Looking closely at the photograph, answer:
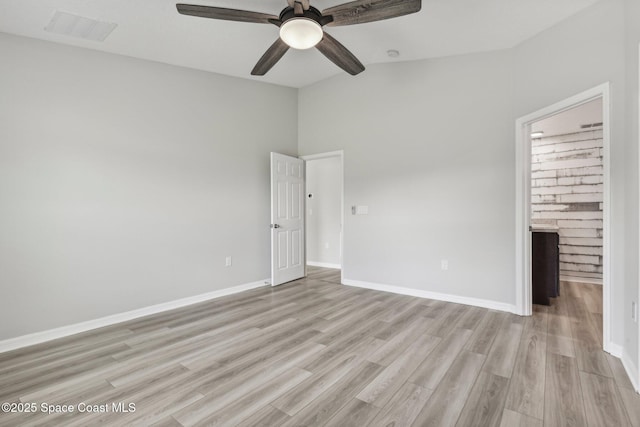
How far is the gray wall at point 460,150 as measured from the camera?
2.44 metres

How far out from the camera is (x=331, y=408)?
1.88 metres

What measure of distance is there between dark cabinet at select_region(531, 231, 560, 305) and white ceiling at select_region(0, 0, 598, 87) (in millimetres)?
2257

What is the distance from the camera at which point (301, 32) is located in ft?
7.66

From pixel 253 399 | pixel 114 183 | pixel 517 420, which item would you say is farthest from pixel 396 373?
pixel 114 183

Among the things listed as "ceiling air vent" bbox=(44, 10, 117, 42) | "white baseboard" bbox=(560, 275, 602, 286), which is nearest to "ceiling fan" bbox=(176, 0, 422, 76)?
"ceiling air vent" bbox=(44, 10, 117, 42)

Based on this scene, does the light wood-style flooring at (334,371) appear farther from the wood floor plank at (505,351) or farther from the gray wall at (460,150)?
the gray wall at (460,150)

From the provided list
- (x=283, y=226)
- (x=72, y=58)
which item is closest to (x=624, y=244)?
(x=283, y=226)

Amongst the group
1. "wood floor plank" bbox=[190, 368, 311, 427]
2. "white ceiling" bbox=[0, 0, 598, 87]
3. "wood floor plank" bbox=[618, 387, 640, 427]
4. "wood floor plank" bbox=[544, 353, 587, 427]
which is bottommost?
"wood floor plank" bbox=[190, 368, 311, 427]

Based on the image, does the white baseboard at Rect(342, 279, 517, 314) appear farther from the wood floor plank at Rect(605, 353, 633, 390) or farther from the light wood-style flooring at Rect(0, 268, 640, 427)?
the wood floor plank at Rect(605, 353, 633, 390)

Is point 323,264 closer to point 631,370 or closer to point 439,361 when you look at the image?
point 439,361

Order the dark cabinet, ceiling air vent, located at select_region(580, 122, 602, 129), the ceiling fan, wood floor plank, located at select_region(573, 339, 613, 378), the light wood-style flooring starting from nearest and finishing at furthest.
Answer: the light wood-style flooring → the ceiling fan → wood floor plank, located at select_region(573, 339, 613, 378) → the dark cabinet → ceiling air vent, located at select_region(580, 122, 602, 129)

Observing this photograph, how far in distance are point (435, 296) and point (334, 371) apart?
87.4 inches

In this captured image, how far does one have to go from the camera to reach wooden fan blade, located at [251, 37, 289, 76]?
2.59 meters

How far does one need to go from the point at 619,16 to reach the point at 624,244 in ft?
5.78
